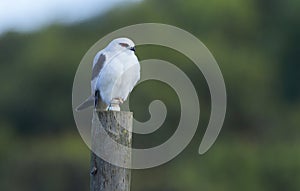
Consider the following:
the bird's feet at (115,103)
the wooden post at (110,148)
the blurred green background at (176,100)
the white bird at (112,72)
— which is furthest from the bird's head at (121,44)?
the blurred green background at (176,100)

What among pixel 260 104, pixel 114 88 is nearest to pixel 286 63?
pixel 260 104

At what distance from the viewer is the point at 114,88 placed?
247 inches

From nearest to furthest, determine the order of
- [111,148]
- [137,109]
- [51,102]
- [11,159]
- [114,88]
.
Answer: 1. [111,148]
2. [114,88]
3. [137,109]
4. [11,159]
5. [51,102]

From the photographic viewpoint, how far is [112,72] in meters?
6.22

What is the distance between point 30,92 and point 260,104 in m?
6.31

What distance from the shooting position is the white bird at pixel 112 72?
20.4 ft

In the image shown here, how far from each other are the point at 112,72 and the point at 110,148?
3.32ft

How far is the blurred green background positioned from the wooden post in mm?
13127

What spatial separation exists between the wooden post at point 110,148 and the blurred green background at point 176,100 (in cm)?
1313

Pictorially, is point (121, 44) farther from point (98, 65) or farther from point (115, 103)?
point (115, 103)

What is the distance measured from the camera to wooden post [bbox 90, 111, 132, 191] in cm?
529

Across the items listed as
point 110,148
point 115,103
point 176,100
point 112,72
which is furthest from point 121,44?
point 176,100

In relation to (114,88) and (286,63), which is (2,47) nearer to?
(286,63)

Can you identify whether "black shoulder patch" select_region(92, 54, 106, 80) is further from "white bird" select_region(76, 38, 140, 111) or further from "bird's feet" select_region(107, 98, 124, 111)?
"bird's feet" select_region(107, 98, 124, 111)
